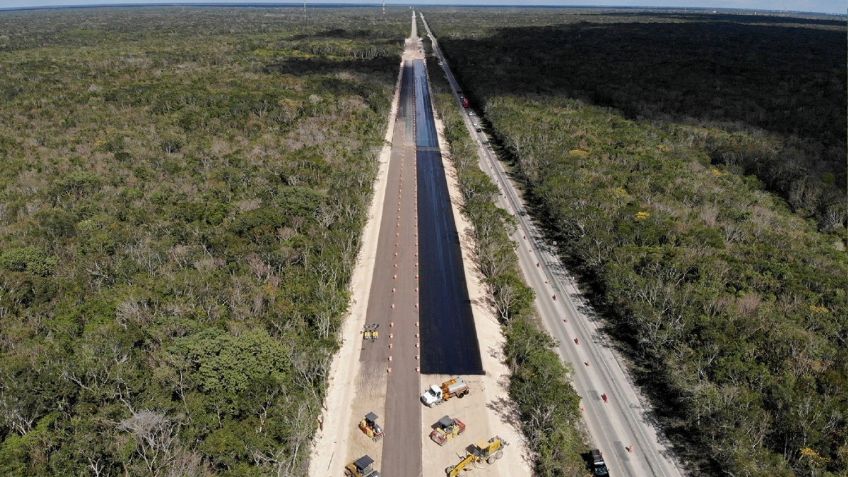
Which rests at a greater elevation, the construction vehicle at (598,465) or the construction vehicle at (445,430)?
the construction vehicle at (445,430)

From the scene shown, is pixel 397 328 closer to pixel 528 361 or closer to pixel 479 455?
pixel 528 361

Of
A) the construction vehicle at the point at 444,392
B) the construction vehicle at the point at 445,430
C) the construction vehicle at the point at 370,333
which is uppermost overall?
the construction vehicle at the point at 370,333

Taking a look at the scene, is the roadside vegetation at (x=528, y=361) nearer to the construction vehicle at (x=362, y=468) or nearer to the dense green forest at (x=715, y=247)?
the dense green forest at (x=715, y=247)

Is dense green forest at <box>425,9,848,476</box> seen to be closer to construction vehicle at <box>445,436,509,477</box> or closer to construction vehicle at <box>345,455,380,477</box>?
construction vehicle at <box>445,436,509,477</box>

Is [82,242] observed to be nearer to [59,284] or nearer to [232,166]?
[59,284]

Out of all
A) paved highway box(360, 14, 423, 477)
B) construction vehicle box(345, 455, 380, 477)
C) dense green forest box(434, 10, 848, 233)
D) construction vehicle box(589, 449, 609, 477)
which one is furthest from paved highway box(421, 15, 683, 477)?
dense green forest box(434, 10, 848, 233)

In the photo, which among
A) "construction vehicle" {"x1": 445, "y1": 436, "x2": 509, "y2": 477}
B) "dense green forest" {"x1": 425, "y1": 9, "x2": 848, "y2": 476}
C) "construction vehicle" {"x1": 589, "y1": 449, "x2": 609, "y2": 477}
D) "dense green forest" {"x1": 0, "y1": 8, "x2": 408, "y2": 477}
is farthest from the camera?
"dense green forest" {"x1": 425, "y1": 9, "x2": 848, "y2": 476}

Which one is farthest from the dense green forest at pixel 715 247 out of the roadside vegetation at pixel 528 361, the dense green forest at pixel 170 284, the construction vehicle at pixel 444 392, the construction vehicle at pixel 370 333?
the dense green forest at pixel 170 284
